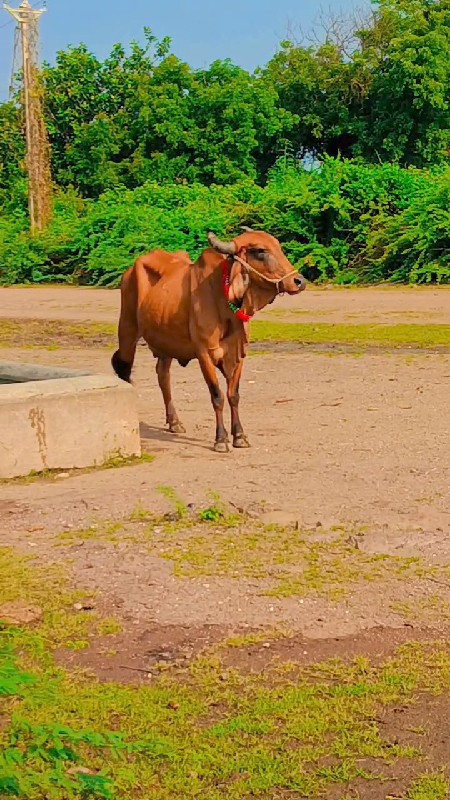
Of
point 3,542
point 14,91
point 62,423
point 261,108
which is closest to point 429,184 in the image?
point 261,108

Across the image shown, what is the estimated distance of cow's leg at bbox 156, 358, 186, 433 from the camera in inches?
386

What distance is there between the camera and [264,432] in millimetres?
9633

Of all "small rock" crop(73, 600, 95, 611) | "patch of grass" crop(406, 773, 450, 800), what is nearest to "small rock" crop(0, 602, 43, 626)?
"small rock" crop(73, 600, 95, 611)

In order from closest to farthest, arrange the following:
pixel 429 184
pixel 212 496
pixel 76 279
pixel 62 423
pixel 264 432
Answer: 1. pixel 212 496
2. pixel 62 423
3. pixel 264 432
4. pixel 429 184
5. pixel 76 279

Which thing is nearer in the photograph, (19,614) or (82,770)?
(82,770)

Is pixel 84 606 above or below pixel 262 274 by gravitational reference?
below

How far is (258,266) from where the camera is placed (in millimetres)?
8648

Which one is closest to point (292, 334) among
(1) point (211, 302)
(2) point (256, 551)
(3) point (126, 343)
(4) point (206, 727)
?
(3) point (126, 343)

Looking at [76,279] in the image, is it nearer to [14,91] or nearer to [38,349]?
[14,91]

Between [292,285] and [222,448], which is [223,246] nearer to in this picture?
[292,285]

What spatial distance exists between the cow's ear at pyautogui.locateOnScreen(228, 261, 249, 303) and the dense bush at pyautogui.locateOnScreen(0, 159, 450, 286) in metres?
16.5

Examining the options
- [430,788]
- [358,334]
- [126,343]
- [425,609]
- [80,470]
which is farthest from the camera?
[358,334]

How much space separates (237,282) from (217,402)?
98 centimetres

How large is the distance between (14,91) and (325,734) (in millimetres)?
38267
